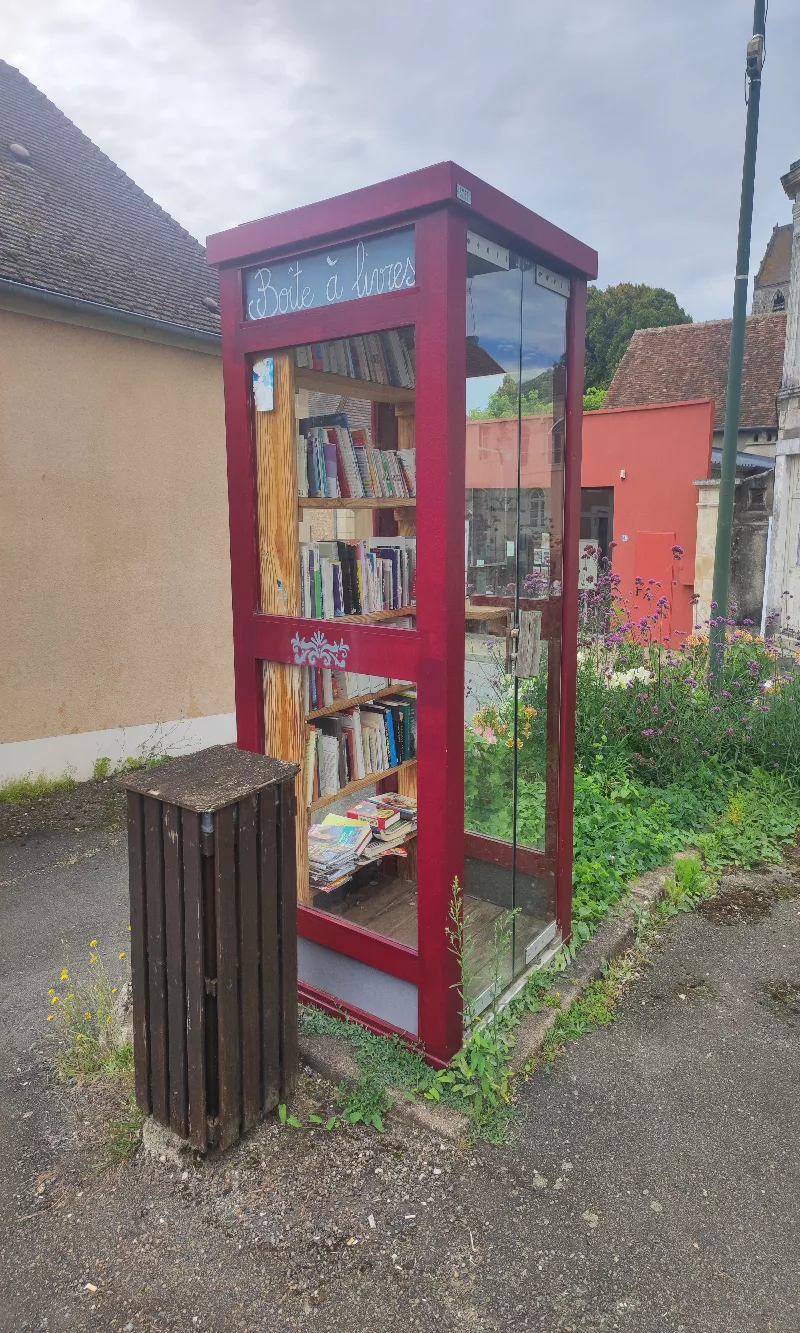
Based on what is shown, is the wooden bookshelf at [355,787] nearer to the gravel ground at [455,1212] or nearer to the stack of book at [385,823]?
the stack of book at [385,823]

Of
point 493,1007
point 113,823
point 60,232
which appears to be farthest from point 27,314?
point 493,1007

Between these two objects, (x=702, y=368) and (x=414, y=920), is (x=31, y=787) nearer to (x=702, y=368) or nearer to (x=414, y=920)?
(x=414, y=920)

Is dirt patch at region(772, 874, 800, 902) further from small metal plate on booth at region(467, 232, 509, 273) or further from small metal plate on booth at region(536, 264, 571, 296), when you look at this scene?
small metal plate on booth at region(467, 232, 509, 273)

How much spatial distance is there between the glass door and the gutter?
15.5 ft

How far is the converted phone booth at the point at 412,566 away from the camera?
109 inches

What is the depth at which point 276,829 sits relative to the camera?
8.95ft

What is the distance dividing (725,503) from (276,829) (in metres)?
5.73

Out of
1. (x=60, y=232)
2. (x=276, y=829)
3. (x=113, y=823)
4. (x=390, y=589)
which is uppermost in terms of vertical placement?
(x=60, y=232)

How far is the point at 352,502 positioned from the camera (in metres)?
3.53

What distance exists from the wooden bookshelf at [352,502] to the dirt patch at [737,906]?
9.38 ft

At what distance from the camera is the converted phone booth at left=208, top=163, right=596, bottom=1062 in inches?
109

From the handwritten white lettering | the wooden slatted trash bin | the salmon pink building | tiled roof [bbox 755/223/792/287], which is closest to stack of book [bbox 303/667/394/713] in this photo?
the wooden slatted trash bin

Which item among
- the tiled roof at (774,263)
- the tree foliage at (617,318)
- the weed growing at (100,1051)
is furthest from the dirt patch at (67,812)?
the tiled roof at (774,263)

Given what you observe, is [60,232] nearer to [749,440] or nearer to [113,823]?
[113,823]
